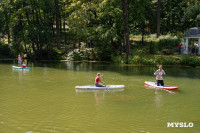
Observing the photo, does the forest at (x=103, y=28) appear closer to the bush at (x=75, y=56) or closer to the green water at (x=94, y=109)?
the bush at (x=75, y=56)

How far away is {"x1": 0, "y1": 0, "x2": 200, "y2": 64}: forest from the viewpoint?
142 feet

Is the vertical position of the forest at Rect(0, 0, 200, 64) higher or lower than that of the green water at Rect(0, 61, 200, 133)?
higher

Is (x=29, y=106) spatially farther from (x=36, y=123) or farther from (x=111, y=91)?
(x=111, y=91)

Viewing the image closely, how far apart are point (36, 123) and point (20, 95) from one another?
21.4ft

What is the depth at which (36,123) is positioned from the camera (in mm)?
11547

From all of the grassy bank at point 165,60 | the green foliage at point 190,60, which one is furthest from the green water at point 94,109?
the grassy bank at point 165,60

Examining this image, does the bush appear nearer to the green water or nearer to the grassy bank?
the grassy bank

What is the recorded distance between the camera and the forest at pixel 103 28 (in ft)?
142

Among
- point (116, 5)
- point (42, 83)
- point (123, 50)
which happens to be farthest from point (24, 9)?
point (42, 83)

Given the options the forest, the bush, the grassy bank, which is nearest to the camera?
the grassy bank
